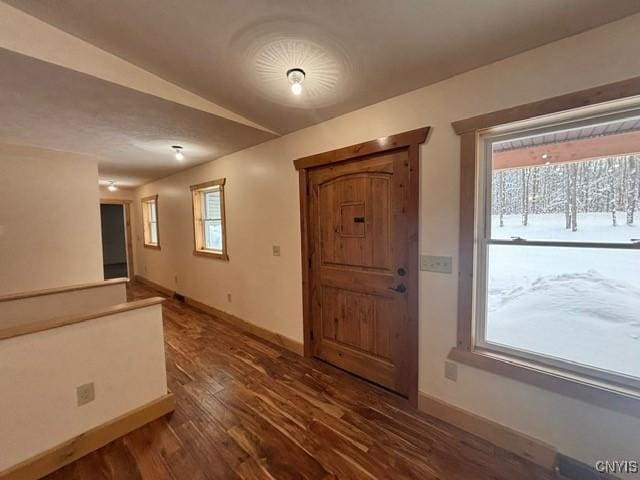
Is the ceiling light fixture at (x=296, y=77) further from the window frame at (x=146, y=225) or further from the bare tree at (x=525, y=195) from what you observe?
the window frame at (x=146, y=225)

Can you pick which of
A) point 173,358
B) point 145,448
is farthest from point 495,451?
point 173,358

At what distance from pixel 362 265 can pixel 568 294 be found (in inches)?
53.1

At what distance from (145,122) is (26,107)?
0.81m

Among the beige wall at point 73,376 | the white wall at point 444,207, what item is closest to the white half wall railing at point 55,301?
the beige wall at point 73,376

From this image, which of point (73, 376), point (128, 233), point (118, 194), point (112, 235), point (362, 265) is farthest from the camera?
point (112, 235)

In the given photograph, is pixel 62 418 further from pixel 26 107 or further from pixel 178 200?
pixel 178 200

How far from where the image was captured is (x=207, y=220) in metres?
4.35

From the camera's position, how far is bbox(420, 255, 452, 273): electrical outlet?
1.85 m

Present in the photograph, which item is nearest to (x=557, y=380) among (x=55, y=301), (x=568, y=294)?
(x=568, y=294)

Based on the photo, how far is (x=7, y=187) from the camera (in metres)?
2.98

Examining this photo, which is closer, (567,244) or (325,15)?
(325,15)

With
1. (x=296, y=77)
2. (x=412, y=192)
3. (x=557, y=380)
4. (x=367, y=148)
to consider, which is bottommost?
(x=557, y=380)

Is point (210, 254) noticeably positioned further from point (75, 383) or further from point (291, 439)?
point (291, 439)

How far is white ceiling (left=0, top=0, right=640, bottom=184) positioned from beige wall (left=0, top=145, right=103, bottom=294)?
0.89 m
